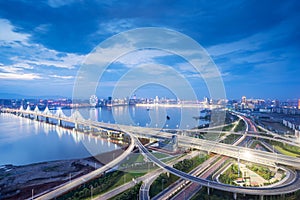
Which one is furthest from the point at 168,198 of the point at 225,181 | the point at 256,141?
the point at 256,141

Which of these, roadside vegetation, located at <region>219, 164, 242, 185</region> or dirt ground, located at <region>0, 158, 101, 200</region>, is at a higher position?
roadside vegetation, located at <region>219, 164, 242, 185</region>

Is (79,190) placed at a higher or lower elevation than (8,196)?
higher

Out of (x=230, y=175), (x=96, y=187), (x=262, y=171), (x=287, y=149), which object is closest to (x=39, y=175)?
(x=96, y=187)

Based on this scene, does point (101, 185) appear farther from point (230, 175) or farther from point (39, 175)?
point (230, 175)

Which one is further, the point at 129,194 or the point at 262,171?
the point at 262,171

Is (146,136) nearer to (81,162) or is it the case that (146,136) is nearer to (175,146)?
(175,146)

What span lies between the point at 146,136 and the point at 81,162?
9.19 ft

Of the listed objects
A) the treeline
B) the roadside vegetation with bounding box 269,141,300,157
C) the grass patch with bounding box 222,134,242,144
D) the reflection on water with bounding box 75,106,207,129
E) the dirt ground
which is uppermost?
the reflection on water with bounding box 75,106,207,129

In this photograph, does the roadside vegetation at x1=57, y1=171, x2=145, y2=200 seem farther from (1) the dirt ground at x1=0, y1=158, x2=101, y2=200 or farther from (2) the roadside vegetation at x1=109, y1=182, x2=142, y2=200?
(1) the dirt ground at x1=0, y1=158, x2=101, y2=200

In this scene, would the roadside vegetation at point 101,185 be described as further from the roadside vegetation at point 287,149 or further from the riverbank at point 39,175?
the roadside vegetation at point 287,149

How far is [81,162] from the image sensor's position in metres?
5.97

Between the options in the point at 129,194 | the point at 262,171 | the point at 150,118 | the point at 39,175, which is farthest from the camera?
the point at 150,118

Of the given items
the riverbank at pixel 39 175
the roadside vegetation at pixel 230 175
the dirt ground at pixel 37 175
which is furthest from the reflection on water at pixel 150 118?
the roadside vegetation at pixel 230 175

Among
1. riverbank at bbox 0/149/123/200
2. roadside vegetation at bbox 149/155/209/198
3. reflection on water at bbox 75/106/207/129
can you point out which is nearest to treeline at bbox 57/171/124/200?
roadside vegetation at bbox 149/155/209/198
